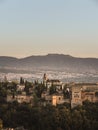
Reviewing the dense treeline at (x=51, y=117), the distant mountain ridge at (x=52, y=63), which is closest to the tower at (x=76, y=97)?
the dense treeline at (x=51, y=117)

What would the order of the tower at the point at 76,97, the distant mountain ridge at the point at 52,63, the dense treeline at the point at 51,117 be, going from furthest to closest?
the distant mountain ridge at the point at 52,63 < the tower at the point at 76,97 < the dense treeline at the point at 51,117

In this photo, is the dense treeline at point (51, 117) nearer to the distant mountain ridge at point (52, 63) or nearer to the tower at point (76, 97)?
the tower at point (76, 97)

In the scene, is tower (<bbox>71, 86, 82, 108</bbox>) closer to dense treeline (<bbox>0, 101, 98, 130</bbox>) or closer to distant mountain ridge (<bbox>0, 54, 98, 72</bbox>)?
dense treeline (<bbox>0, 101, 98, 130</bbox>)

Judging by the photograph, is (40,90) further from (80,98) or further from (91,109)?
(91,109)

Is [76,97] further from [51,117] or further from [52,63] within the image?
[52,63]

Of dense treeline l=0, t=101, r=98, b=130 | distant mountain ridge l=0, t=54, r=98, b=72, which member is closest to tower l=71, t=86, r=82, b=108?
dense treeline l=0, t=101, r=98, b=130

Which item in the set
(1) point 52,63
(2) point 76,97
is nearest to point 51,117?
(2) point 76,97

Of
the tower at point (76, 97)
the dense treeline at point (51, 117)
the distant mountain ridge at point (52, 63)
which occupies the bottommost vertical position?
the dense treeline at point (51, 117)

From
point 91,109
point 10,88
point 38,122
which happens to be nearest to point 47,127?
point 38,122
